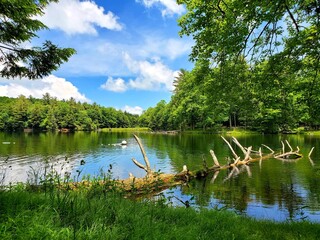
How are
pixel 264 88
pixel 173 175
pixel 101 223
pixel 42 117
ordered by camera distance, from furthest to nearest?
pixel 42 117 → pixel 173 175 → pixel 264 88 → pixel 101 223

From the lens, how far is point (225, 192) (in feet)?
50.8

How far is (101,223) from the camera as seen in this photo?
14.7 feet

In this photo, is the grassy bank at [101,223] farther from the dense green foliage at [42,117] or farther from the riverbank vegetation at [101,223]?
the dense green foliage at [42,117]

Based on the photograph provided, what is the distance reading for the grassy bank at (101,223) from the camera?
3865 millimetres

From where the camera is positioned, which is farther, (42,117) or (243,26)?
(42,117)

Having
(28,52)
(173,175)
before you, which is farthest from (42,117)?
(28,52)

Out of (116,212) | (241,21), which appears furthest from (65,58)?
(241,21)

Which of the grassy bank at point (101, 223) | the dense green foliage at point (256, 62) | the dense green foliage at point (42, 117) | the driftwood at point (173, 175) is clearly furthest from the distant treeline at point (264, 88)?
the dense green foliage at point (42, 117)

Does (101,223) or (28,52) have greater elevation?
(28,52)

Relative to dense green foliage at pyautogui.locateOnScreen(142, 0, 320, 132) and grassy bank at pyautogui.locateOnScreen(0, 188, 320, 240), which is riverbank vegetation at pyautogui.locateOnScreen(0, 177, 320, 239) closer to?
grassy bank at pyautogui.locateOnScreen(0, 188, 320, 240)

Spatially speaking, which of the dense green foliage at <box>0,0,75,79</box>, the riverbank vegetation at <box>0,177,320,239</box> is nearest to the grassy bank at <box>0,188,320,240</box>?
the riverbank vegetation at <box>0,177,320,239</box>

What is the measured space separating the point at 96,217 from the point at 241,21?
6.58 metres

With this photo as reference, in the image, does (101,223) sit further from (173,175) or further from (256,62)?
(173,175)

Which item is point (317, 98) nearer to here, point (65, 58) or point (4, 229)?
point (65, 58)
